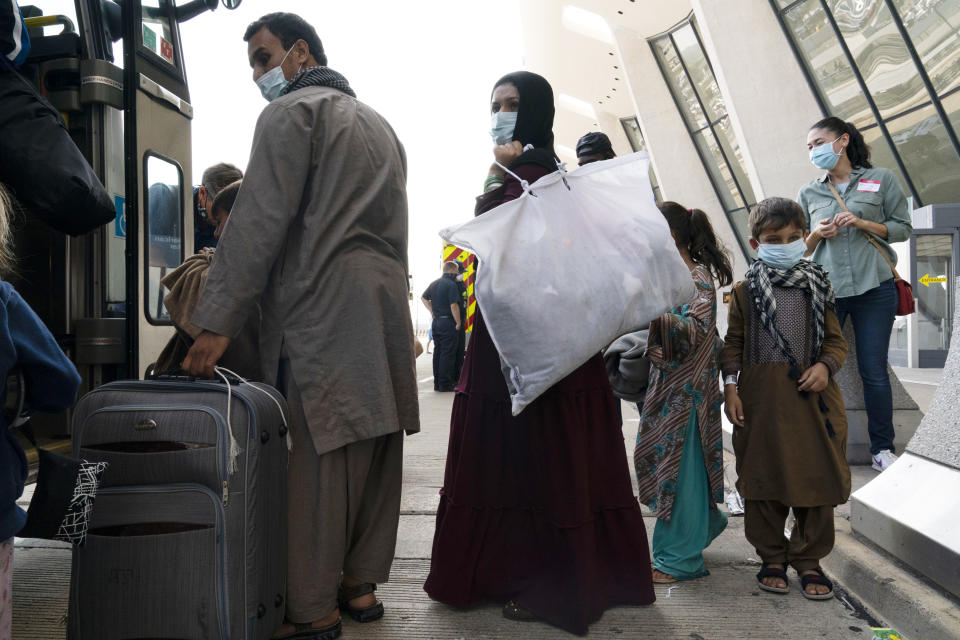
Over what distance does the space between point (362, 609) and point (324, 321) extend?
990 mm

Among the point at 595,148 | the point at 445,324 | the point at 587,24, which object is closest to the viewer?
the point at 595,148

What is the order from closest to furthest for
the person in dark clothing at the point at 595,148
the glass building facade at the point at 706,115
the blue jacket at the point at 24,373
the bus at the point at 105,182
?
the blue jacket at the point at 24,373, the bus at the point at 105,182, the person in dark clothing at the point at 595,148, the glass building facade at the point at 706,115

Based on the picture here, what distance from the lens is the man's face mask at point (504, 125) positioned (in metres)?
2.63

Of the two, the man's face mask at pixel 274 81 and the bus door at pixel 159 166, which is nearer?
the man's face mask at pixel 274 81

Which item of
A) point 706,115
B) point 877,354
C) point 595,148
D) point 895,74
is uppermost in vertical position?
point 706,115

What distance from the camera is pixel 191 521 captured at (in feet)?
6.52

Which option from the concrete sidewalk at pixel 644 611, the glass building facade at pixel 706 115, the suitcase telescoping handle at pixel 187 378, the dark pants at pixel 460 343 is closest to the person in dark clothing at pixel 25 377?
the suitcase telescoping handle at pixel 187 378

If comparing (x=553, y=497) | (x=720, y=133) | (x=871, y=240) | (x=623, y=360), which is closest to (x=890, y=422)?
(x=871, y=240)

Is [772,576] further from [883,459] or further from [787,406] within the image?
[883,459]

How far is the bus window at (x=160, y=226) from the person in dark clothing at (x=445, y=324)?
747cm

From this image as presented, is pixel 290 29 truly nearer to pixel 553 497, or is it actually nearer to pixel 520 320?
pixel 520 320

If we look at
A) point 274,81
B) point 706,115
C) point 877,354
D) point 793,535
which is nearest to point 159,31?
point 274,81

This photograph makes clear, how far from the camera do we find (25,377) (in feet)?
5.66

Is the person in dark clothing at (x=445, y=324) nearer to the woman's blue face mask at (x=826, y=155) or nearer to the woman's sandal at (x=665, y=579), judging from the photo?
the woman's blue face mask at (x=826, y=155)
